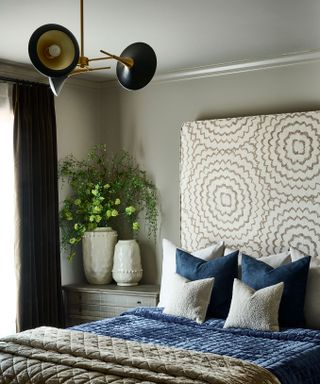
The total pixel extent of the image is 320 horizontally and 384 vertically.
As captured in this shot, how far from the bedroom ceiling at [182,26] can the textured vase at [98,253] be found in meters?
1.66

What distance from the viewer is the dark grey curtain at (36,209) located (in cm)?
553

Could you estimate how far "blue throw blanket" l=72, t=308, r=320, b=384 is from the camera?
3804 mm

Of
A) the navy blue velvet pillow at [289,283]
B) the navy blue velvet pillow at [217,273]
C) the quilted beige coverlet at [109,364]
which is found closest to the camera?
the quilted beige coverlet at [109,364]

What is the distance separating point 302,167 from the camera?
523 centimetres

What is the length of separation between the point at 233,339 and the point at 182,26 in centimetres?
206

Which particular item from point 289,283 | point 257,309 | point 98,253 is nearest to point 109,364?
point 257,309

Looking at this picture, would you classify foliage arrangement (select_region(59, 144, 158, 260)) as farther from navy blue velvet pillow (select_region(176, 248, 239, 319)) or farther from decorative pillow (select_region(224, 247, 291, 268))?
decorative pillow (select_region(224, 247, 291, 268))

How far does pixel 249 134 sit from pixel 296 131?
416mm

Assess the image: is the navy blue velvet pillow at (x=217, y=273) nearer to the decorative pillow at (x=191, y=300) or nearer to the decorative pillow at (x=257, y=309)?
the decorative pillow at (x=191, y=300)

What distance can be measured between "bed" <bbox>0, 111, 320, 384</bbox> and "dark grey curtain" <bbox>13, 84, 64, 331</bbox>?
92cm

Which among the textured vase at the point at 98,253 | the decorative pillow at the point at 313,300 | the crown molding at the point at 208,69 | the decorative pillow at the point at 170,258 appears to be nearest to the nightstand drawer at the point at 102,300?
the textured vase at the point at 98,253

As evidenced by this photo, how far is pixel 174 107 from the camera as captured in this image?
19.9 ft

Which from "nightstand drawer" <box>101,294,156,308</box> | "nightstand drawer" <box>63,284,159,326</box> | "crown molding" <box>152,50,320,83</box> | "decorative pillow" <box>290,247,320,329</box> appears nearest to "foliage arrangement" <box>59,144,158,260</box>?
"nightstand drawer" <box>63,284,159,326</box>

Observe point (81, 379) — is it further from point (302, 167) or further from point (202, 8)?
point (302, 167)
